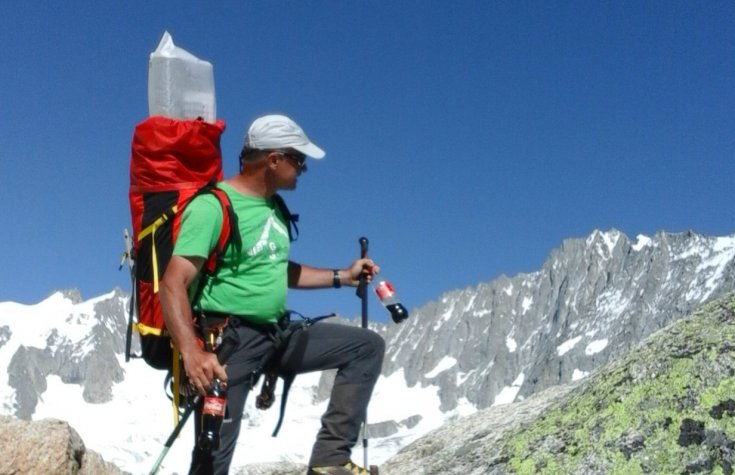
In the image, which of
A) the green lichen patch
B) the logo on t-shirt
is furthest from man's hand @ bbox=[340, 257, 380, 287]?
the green lichen patch

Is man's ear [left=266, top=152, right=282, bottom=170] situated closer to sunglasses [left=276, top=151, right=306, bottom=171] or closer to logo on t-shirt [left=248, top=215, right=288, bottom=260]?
sunglasses [left=276, top=151, right=306, bottom=171]

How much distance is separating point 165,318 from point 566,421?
293cm

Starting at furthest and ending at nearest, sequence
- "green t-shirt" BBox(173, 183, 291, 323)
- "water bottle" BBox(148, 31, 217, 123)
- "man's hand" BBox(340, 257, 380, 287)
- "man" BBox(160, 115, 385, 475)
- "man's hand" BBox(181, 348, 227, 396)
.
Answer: "man's hand" BBox(340, 257, 380, 287), "water bottle" BBox(148, 31, 217, 123), "green t-shirt" BBox(173, 183, 291, 323), "man" BBox(160, 115, 385, 475), "man's hand" BBox(181, 348, 227, 396)

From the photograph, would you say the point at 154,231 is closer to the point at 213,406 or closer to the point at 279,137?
the point at 279,137

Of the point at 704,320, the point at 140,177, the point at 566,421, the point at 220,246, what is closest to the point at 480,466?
the point at 566,421

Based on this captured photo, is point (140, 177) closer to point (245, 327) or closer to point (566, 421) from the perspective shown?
point (245, 327)

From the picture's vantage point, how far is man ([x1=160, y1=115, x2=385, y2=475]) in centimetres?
712

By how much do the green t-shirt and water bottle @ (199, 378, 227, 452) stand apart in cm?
70

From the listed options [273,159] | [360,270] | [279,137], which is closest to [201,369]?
[273,159]

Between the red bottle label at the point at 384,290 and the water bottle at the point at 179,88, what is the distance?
214 cm

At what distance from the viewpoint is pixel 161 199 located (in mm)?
7762

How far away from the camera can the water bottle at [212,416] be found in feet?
23.0

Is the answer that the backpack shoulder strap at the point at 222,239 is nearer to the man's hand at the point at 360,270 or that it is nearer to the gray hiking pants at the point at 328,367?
the gray hiking pants at the point at 328,367

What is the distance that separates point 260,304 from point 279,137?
1334 mm
